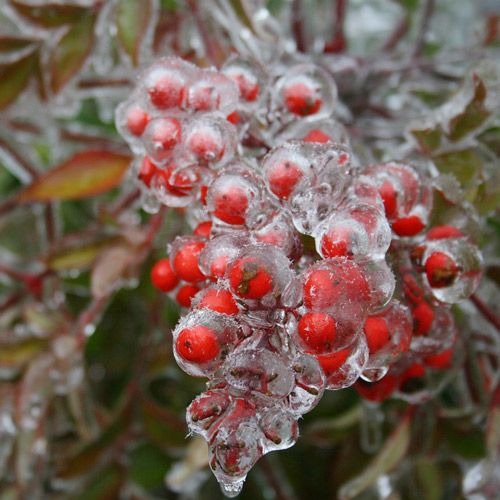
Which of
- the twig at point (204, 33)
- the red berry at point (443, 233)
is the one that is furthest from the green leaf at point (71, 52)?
the red berry at point (443, 233)

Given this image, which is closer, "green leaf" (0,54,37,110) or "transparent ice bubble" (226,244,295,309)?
"transparent ice bubble" (226,244,295,309)

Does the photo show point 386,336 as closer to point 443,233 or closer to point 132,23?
point 443,233

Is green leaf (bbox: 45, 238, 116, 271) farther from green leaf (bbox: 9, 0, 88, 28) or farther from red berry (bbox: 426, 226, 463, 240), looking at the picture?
red berry (bbox: 426, 226, 463, 240)

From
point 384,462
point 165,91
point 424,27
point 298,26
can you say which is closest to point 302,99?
point 165,91

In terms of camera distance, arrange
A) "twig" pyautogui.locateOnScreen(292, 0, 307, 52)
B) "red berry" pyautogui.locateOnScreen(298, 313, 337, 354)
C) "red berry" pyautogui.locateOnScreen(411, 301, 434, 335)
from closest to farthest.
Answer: "red berry" pyautogui.locateOnScreen(298, 313, 337, 354) < "red berry" pyautogui.locateOnScreen(411, 301, 434, 335) < "twig" pyautogui.locateOnScreen(292, 0, 307, 52)

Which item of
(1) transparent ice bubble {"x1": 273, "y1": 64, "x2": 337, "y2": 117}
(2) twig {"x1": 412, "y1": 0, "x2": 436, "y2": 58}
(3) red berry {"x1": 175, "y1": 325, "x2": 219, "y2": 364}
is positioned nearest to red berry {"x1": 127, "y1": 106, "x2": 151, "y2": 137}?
(1) transparent ice bubble {"x1": 273, "y1": 64, "x2": 337, "y2": 117}

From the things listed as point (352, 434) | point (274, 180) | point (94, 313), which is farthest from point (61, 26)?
point (352, 434)

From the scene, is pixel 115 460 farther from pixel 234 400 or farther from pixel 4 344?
pixel 234 400
